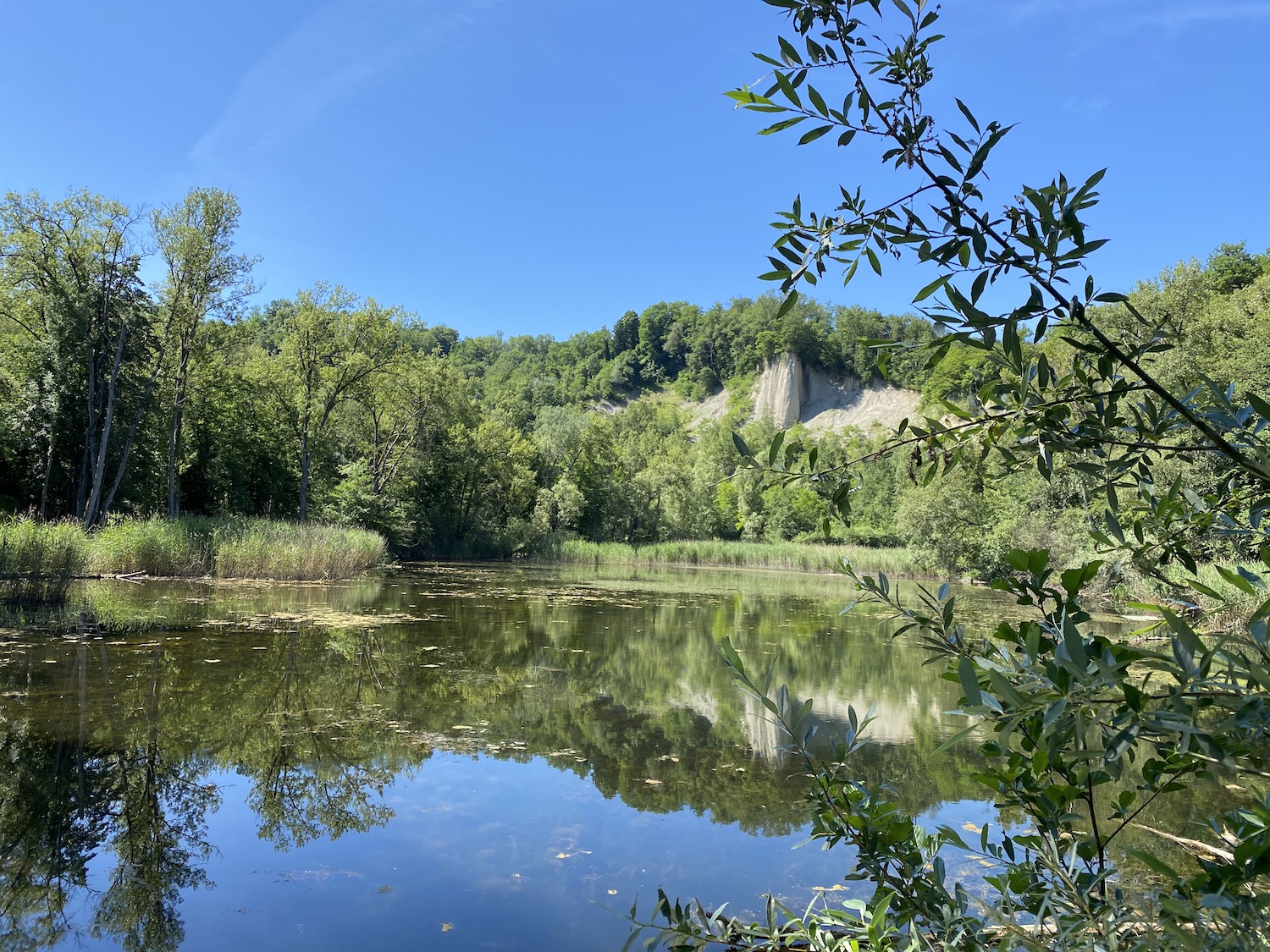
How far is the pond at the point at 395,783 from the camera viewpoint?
3818 millimetres

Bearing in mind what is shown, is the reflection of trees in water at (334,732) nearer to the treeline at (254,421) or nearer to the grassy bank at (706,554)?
the treeline at (254,421)

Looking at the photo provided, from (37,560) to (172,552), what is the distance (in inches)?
146

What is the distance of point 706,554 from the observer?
42.5 meters

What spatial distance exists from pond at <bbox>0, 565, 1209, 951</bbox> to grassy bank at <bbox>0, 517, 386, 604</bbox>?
3.80m

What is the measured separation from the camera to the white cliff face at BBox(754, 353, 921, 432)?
280 ft

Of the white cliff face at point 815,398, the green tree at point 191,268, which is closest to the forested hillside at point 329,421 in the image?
the green tree at point 191,268

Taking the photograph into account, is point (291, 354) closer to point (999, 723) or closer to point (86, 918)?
point (86, 918)

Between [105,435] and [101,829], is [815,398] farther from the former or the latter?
[101,829]

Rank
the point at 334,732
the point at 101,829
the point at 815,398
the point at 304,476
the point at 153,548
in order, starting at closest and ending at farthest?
the point at 101,829 → the point at 334,732 → the point at 153,548 → the point at 304,476 → the point at 815,398

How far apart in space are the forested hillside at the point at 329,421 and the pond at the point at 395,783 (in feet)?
8.37

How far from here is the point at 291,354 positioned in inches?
1160

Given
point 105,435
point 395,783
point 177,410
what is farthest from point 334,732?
point 177,410

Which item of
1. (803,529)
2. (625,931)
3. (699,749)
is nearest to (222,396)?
(699,749)

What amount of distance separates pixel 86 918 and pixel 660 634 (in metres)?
10.8
